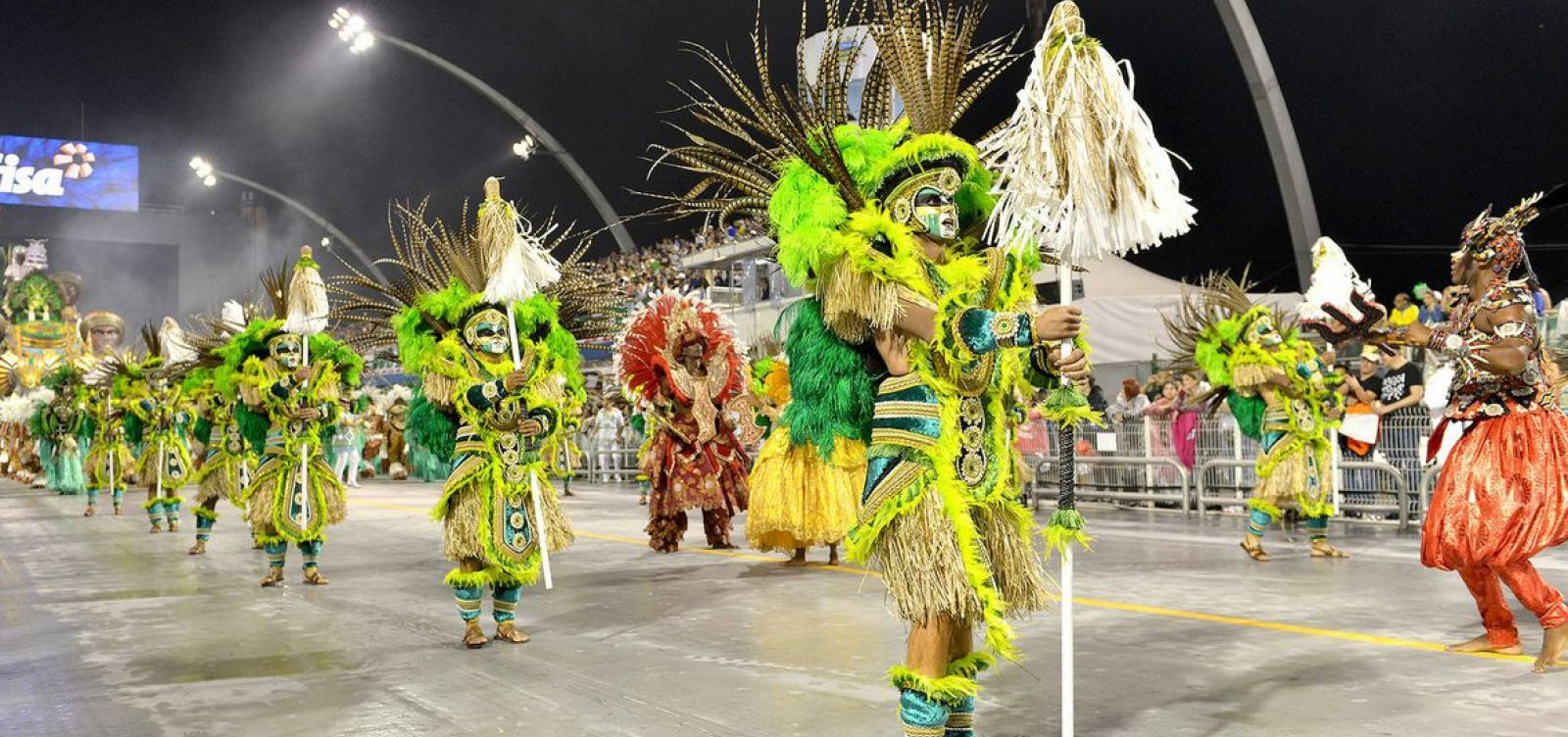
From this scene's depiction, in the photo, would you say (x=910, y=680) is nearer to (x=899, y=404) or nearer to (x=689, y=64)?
(x=899, y=404)

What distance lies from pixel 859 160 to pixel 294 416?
7.02 metres

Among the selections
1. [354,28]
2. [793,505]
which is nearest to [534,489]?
[793,505]

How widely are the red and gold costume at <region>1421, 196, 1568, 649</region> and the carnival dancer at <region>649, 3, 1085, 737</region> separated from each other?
9.13 feet

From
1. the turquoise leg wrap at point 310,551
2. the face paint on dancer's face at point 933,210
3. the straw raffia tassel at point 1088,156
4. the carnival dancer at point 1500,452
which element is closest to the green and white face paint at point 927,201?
the face paint on dancer's face at point 933,210

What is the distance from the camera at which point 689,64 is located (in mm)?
21984

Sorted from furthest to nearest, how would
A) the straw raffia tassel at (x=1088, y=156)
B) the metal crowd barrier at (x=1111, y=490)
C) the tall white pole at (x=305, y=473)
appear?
the metal crowd barrier at (x=1111, y=490) → the tall white pole at (x=305, y=473) → the straw raffia tassel at (x=1088, y=156)

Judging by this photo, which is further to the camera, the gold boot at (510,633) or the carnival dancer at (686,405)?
the carnival dancer at (686,405)

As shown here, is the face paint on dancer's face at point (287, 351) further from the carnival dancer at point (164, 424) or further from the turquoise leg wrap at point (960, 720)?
the turquoise leg wrap at point (960, 720)

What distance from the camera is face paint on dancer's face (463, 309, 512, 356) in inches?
278

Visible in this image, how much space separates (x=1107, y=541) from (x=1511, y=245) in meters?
6.11

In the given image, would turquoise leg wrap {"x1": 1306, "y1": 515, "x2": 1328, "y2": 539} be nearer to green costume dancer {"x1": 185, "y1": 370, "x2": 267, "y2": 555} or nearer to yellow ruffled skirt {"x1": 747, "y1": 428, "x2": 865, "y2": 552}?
yellow ruffled skirt {"x1": 747, "y1": 428, "x2": 865, "y2": 552}

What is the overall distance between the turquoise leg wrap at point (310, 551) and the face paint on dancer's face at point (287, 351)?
55.0 inches

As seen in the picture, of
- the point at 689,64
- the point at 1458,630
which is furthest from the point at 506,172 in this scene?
the point at 1458,630

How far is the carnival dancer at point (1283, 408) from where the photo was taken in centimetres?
977
